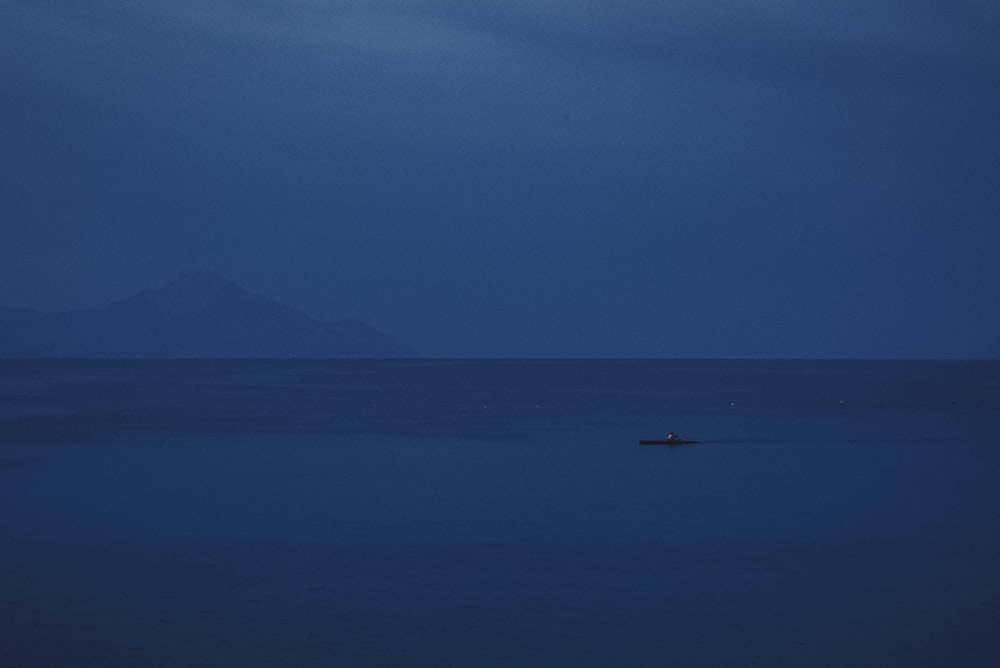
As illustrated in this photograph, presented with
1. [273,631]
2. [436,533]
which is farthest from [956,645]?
[436,533]

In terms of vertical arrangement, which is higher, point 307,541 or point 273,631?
point 307,541

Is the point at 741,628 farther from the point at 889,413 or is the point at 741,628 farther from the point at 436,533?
the point at 889,413

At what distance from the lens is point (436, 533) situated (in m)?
37.5

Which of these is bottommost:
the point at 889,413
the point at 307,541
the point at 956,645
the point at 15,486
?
the point at 956,645

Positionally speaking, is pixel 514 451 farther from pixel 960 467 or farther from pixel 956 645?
pixel 956 645

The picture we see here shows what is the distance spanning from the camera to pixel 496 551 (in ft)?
113

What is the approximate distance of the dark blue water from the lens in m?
24.4

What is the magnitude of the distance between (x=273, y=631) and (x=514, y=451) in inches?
1633

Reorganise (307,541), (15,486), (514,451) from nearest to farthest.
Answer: (307,541), (15,486), (514,451)

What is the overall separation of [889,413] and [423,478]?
221ft

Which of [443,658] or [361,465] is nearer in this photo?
[443,658]

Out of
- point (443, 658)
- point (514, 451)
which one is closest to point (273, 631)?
point (443, 658)

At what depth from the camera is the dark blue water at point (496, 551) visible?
24.4 m

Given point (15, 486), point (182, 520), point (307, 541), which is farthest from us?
point (15, 486)
